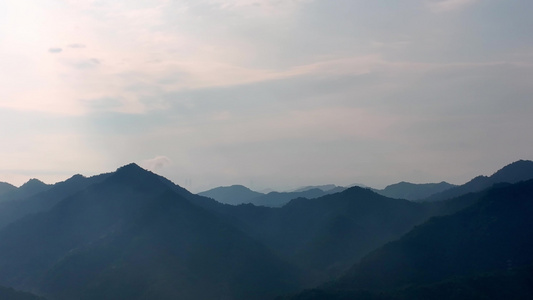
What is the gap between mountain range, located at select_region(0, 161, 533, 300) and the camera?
130750mm

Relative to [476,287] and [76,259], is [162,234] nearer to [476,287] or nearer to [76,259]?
[76,259]

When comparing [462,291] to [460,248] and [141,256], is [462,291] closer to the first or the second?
[460,248]

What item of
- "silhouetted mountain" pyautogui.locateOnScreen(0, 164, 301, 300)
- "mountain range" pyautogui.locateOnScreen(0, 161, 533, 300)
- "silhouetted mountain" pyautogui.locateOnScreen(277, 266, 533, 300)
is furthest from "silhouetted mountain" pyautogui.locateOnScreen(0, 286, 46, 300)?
"silhouetted mountain" pyautogui.locateOnScreen(277, 266, 533, 300)

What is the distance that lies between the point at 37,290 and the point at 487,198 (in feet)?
410

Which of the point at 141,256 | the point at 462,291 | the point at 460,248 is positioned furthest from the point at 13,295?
the point at 460,248

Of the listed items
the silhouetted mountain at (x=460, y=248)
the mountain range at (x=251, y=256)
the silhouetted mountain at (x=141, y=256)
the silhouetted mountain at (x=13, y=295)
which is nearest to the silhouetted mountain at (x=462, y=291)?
the mountain range at (x=251, y=256)

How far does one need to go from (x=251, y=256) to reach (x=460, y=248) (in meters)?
57.2

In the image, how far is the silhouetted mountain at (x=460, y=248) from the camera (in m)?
132

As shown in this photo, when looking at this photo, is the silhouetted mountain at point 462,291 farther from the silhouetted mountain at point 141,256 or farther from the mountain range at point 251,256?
the silhouetted mountain at point 141,256

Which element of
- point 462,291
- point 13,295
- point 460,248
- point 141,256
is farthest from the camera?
point 141,256

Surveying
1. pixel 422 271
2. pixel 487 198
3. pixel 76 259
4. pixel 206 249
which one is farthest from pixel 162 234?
pixel 487 198

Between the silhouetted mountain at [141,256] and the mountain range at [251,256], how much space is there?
40 cm

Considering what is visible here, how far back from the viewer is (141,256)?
6275 inches

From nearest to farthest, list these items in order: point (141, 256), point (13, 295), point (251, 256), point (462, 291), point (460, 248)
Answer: point (462, 291), point (13, 295), point (460, 248), point (141, 256), point (251, 256)
